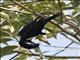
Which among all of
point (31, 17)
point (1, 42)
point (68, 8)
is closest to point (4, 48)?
point (1, 42)

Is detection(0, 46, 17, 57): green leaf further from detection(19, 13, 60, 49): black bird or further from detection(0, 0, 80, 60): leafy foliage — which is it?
detection(19, 13, 60, 49): black bird

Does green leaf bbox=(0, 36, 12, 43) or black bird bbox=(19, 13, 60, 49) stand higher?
green leaf bbox=(0, 36, 12, 43)

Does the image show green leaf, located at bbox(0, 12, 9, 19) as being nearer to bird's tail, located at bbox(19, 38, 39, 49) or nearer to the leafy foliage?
the leafy foliage

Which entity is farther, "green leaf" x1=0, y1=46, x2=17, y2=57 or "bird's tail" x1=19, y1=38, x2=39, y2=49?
"green leaf" x1=0, y1=46, x2=17, y2=57

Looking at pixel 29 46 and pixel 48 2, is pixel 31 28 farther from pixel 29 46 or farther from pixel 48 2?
pixel 48 2

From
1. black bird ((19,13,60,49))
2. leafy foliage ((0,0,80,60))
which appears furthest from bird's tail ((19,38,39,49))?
leafy foliage ((0,0,80,60))

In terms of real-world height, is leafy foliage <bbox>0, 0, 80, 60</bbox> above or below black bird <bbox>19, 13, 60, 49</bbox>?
above

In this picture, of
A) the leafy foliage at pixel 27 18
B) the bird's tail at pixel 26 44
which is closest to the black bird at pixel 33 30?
the bird's tail at pixel 26 44

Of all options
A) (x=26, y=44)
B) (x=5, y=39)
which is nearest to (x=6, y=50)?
(x=5, y=39)

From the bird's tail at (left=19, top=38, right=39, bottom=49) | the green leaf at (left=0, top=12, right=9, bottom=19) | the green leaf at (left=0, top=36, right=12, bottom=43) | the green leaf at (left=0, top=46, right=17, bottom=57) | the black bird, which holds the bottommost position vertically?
the bird's tail at (left=19, top=38, right=39, bottom=49)

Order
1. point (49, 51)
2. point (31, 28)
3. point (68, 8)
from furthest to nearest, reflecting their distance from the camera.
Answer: point (68, 8)
point (49, 51)
point (31, 28)

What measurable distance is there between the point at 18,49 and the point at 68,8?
0.23 metres

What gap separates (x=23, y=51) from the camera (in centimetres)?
90

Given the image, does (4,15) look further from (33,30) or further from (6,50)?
(33,30)
